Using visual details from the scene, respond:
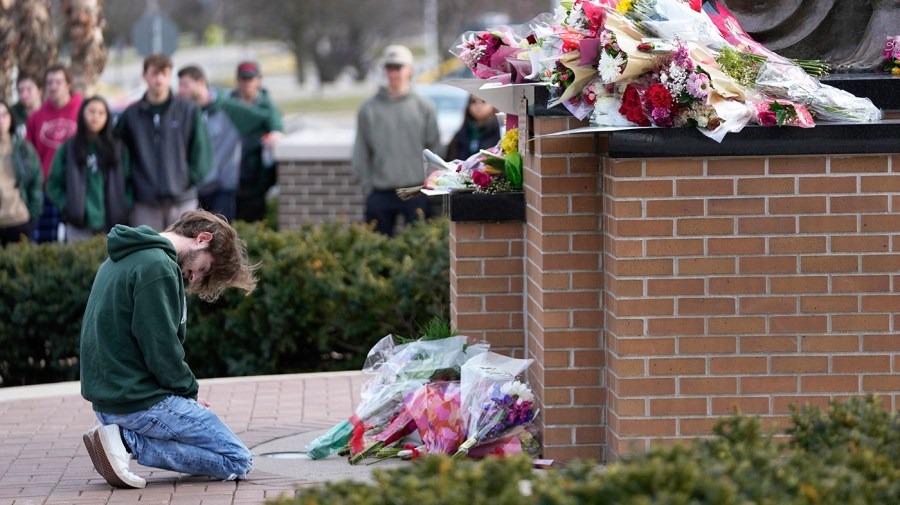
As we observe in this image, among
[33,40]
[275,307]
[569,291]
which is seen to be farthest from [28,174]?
[569,291]

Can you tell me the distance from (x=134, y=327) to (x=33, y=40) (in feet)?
31.2

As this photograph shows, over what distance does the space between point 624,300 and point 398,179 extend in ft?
22.3

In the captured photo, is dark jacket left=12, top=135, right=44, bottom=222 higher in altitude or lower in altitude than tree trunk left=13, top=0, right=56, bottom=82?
lower

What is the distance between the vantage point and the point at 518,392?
5.78 m

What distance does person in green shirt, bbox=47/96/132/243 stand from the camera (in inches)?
434

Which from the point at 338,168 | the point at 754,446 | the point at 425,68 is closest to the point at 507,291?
the point at 754,446

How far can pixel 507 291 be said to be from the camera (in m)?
6.34

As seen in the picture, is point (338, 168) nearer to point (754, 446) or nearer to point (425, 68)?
point (754, 446)

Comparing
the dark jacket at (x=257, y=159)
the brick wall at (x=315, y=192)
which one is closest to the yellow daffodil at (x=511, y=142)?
the dark jacket at (x=257, y=159)

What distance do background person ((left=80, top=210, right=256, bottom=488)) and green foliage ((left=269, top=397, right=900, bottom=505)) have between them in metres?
2.50

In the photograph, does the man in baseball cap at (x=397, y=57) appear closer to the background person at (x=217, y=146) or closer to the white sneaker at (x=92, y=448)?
the background person at (x=217, y=146)

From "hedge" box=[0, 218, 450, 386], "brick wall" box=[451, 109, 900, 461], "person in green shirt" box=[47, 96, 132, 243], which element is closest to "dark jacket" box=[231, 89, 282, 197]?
"person in green shirt" box=[47, 96, 132, 243]

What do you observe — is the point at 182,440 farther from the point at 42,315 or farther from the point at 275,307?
the point at 42,315

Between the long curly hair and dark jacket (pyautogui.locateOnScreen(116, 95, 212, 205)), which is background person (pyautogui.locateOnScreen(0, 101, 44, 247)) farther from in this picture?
the long curly hair
